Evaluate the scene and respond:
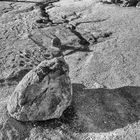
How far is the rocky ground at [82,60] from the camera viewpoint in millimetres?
5969

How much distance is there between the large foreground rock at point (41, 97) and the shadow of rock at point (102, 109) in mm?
545

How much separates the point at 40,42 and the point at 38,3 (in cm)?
476

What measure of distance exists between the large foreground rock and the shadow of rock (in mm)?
545

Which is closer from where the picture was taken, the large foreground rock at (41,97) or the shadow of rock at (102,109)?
the large foreground rock at (41,97)

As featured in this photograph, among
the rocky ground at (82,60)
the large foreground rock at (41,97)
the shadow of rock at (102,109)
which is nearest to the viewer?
the large foreground rock at (41,97)

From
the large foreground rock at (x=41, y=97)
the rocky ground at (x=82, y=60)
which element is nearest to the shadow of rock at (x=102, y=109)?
the rocky ground at (x=82, y=60)

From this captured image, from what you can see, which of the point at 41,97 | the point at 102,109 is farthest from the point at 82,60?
the point at 41,97

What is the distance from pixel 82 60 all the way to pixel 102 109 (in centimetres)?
252

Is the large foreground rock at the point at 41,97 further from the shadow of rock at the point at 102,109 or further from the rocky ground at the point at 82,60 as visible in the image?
the shadow of rock at the point at 102,109

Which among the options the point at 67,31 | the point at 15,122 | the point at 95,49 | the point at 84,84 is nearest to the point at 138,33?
the point at 95,49

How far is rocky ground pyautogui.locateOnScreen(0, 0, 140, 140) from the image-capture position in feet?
19.6

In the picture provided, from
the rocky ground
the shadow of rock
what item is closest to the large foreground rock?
the rocky ground

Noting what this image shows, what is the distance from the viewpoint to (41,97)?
5785mm

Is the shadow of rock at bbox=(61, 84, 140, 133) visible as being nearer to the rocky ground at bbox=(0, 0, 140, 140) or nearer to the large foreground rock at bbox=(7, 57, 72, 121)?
the rocky ground at bbox=(0, 0, 140, 140)
